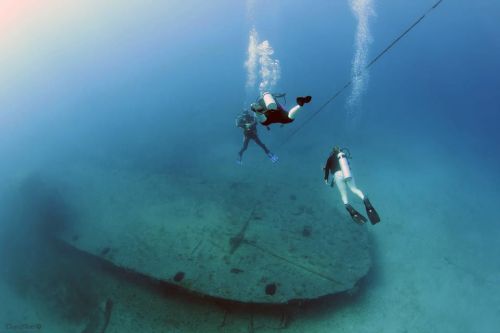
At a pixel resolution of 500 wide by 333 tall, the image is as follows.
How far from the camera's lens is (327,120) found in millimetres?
18422

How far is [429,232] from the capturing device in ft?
32.8

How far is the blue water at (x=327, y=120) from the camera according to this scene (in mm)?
8422

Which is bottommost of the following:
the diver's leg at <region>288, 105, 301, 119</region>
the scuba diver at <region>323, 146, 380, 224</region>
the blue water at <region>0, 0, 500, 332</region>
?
the scuba diver at <region>323, 146, 380, 224</region>

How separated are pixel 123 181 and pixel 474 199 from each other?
1327 cm

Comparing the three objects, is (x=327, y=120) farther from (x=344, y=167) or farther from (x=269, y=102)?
(x=269, y=102)

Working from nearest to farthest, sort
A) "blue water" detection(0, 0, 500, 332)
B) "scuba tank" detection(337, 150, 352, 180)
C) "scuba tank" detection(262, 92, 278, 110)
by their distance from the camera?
"scuba tank" detection(262, 92, 278, 110) → "scuba tank" detection(337, 150, 352, 180) → "blue water" detection(0, 0, 500, 332)

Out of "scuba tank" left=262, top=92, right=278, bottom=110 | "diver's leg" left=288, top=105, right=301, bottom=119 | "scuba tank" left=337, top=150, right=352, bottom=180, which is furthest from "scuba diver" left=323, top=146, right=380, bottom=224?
"scuba tank" left=262, top=92, right=278, bottom=110

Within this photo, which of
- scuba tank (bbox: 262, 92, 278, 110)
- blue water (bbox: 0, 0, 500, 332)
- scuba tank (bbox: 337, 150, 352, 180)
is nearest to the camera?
scuba tank (bbox: 262, 92, 278, 110)

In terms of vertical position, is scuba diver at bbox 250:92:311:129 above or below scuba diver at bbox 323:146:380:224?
above

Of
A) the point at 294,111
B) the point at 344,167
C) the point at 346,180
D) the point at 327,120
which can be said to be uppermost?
the point at 327,120

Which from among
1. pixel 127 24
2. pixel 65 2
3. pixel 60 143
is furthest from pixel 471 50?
pixel 65 2

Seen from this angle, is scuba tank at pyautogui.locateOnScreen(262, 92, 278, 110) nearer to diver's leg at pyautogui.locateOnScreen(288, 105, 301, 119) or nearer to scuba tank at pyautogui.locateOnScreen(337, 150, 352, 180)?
diver's leg at pyautogui.locateOnScreen(288, 105, 301, 119)

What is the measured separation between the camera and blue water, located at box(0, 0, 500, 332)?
842 cm

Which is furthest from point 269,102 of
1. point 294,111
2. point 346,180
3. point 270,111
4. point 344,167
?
point 346,180
